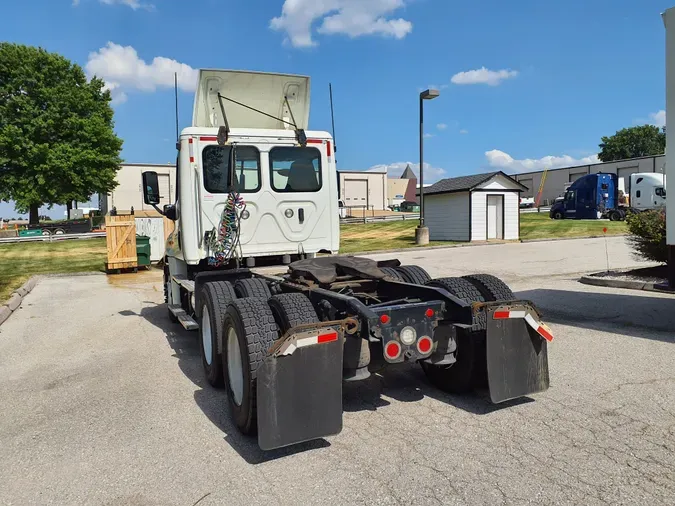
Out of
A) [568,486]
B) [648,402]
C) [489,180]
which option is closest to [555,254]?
[489,180]

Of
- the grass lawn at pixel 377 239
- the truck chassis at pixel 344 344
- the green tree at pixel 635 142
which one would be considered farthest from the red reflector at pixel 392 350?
the green tree at pixel 635 142

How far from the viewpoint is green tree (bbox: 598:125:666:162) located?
9200 cm

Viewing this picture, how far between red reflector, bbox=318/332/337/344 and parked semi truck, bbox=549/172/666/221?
3445 centimetres

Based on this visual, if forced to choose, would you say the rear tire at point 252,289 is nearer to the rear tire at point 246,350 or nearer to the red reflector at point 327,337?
the rear tire at point 246,350

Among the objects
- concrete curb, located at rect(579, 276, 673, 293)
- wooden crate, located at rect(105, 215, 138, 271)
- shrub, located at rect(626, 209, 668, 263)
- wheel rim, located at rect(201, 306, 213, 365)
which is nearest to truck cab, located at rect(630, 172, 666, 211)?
shrub, located at rect(626, 209, 668, 263)

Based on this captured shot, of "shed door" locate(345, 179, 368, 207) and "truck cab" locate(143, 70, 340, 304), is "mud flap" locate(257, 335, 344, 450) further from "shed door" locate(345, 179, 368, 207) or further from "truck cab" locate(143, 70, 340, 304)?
"shed door" locate(345, 179, 368, 207)

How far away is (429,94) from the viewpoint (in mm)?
21094

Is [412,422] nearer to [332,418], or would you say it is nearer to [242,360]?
[332,418]

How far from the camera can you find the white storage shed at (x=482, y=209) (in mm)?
25016

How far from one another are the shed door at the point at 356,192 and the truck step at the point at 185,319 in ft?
238

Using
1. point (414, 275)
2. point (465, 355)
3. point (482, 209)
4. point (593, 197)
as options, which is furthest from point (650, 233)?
point (593, 197)

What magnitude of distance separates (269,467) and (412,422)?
123 cm

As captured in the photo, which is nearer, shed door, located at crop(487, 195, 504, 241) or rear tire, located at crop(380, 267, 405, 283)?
rear tire, located at crop(380, 267, 405, 283)

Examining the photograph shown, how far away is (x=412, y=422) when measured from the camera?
4117 millimetres
